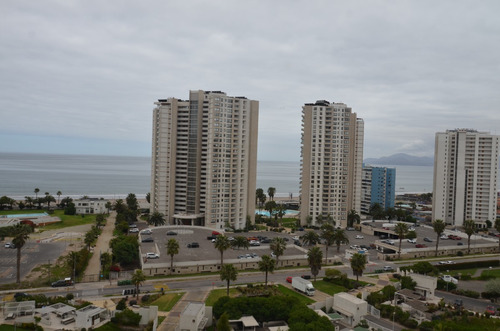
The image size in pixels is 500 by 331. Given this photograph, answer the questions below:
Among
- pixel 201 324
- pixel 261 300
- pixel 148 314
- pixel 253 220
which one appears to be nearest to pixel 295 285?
pixel 261 300

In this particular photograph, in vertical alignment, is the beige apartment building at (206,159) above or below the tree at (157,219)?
above

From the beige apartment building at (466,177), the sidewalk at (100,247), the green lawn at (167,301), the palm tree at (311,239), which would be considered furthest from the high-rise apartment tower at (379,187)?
the green lawn at (167,301)

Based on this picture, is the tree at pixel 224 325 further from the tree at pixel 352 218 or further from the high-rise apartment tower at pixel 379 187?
the high-rise apartment tower at pixel 379 187

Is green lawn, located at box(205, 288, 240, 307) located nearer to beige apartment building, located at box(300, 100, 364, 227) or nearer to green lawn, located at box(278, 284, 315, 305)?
green lawn, located at box(278, 284, 315, 305)

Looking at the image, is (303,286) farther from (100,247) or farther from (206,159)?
(206,159)

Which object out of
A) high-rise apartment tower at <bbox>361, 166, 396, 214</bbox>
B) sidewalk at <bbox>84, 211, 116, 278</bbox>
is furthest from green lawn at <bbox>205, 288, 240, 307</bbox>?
high-rise apartment tower at <bbox>361, 166, 396, 214</bbox>

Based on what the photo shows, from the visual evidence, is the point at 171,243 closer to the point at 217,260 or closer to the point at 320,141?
the point at 217,260
